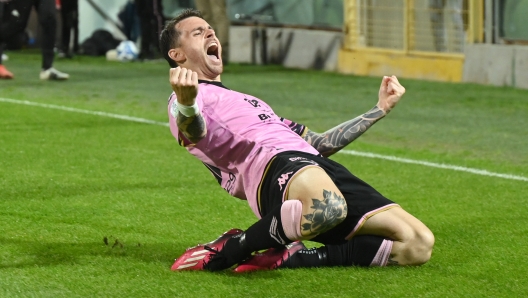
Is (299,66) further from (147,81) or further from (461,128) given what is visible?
(461,128)

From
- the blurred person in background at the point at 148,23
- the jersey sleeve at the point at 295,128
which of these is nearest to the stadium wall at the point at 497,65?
the blurred person in background at the point at 148,23

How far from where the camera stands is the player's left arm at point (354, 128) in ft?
14.7

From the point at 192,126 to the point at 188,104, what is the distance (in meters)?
0.12

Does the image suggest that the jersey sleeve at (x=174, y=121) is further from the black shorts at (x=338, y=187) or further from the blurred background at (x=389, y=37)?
the blurred background at (x=389, y=37)

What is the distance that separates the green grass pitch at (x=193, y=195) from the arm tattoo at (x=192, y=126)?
1.80 ft

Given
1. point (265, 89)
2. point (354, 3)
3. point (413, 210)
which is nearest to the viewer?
point (413, 210)

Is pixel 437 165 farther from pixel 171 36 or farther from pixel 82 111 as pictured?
pixel 82 111

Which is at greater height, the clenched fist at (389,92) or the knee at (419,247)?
the clenched fist at (389,92)

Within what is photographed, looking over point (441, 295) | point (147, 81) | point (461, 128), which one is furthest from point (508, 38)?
point (441, 295)

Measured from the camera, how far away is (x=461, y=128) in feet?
27.7

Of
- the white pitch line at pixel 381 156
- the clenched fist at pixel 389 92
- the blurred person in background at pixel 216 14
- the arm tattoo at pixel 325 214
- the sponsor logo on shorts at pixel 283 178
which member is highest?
the clenched fist at pixel 389 92

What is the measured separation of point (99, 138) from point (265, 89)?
395 centimetres

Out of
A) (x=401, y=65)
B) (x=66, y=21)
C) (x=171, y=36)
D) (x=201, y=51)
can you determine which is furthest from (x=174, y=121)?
(x=66, y=21)

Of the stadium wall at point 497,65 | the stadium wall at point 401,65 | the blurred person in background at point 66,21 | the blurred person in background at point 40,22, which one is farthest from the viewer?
the blurred person in background at point 66,21
